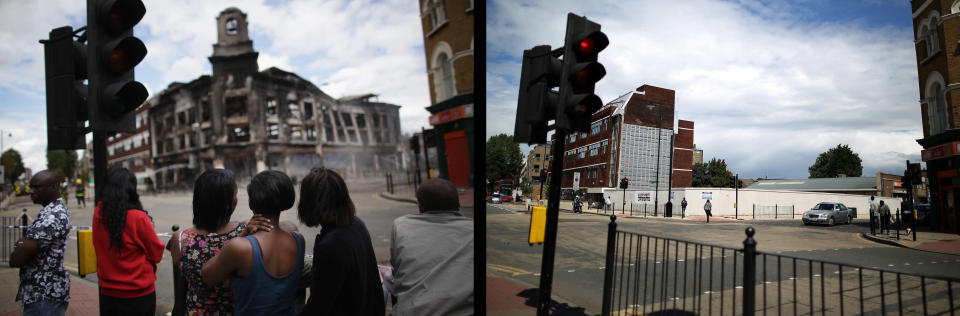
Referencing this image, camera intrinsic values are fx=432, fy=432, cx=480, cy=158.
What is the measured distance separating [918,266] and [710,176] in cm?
77

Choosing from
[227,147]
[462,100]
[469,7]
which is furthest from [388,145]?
[227,147]

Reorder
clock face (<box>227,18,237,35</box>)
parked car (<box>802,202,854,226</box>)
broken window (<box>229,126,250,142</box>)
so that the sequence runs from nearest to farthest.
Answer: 1. parked car (<box>802,202,854,226</box>)
2. clock face (<box>227,18,237,35</box>)
3. broken window (<box>229,126,250,142</box>)

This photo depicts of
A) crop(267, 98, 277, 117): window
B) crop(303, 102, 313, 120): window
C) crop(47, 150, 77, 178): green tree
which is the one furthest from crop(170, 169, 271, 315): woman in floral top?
crop(267, 98, 277, 117): window

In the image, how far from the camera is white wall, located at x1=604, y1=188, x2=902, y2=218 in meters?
1.66

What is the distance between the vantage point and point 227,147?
12625mm

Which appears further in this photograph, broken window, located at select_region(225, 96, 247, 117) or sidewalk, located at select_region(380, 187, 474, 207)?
broken window, located at select_region(225, 96, 247, 117)

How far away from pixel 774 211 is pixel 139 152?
11.5m

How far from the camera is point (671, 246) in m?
2.38

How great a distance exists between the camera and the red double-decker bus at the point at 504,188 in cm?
336

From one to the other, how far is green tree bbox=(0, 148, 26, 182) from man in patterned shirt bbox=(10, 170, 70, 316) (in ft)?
7.96

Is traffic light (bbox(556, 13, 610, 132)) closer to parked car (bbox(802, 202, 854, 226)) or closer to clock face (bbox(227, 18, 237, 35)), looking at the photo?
parked car (bbox(802, 202, 854, 226))

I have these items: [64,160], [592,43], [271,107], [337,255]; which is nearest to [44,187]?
[337,255]

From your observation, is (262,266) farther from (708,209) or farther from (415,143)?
(415,143)

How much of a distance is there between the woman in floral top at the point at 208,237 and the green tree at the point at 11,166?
149 inches
